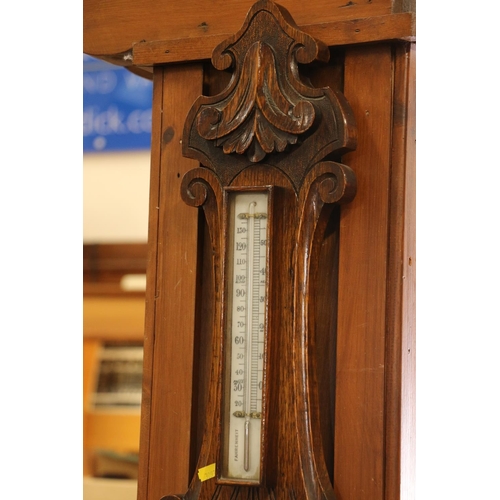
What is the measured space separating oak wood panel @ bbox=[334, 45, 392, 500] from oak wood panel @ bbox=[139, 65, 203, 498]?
262 millimetres

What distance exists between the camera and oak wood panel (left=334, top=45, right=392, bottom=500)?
4.17 feet

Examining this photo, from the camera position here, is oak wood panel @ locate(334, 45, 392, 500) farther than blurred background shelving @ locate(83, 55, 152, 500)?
No

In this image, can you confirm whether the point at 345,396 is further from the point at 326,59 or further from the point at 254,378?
the point at 326,59

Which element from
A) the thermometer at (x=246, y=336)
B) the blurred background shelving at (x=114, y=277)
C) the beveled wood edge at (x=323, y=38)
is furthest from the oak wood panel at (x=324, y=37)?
the blurred background shelving at (x=114, y=277)

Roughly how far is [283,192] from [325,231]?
0.29ft

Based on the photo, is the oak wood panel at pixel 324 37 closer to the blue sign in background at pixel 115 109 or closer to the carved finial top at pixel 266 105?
the carved finial top at pixel 266 105

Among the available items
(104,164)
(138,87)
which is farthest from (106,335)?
(138,87)

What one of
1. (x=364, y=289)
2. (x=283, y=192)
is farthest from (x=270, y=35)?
(x=364, y=289)

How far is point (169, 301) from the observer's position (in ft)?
4.71

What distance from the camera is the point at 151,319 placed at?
4.76 ft

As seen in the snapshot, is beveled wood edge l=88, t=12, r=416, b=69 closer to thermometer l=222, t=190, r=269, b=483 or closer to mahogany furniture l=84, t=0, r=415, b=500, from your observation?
mahogany furniture l=84, t=0, r=415, b=500

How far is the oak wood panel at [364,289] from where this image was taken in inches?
50.0

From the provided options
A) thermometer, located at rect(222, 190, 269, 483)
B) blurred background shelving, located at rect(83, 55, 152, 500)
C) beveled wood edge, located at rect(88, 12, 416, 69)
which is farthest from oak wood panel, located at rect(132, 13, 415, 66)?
blurred background shelving, located at rect(83, 55, 152, 500)

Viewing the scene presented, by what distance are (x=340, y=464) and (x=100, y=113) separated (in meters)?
2.40
